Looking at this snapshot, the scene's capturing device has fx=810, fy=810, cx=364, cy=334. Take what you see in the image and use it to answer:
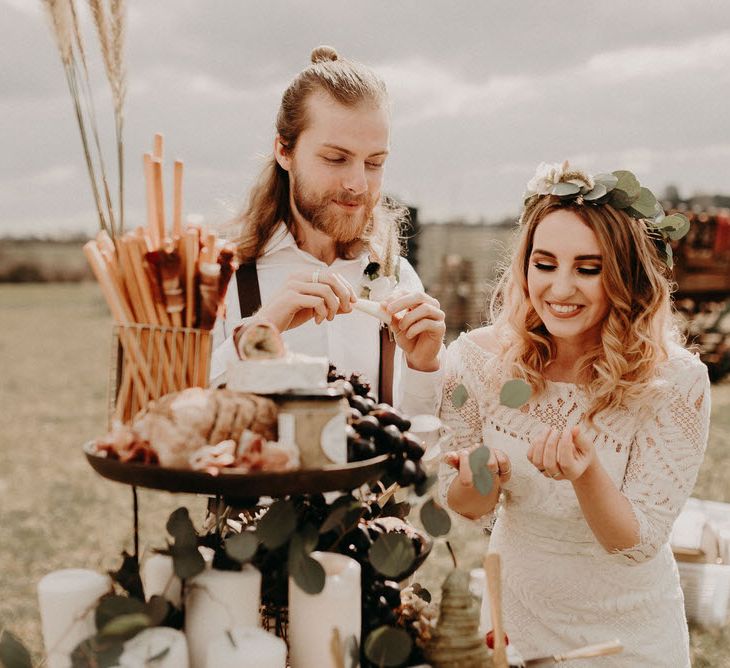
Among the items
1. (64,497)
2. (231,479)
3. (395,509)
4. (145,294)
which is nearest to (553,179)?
(395,509)

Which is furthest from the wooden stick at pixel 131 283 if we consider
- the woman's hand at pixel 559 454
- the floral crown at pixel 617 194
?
the floral crown at pixel 617 194

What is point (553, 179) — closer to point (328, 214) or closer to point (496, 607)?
point (328, 214)

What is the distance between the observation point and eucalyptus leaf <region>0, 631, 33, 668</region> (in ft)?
4.17

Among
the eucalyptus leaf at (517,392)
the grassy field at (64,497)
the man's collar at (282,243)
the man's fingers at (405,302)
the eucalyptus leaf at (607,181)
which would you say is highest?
the eucalyptus leaf at (607,181)

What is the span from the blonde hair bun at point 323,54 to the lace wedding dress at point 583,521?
3.41 feet

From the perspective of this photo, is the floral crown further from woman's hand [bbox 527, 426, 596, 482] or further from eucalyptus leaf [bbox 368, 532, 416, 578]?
eucalyptus leaf [bbox 368, 532, 416, 578]

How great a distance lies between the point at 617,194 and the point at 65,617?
1.60 meters

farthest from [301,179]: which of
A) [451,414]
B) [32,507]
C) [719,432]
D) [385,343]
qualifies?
[719,432]

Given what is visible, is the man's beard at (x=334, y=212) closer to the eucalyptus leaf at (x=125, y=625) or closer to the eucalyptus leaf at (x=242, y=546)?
the eucalyptus leaf at (x=242, y=546)

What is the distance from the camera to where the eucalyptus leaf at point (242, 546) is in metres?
1.24

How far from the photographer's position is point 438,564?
4.88m

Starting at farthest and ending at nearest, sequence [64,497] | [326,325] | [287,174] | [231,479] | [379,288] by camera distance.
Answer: [64,497] → [287,174] → [326,325] → [379,288] → [231,479]

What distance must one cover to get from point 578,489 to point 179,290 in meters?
0.97

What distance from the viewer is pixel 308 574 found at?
125cm
